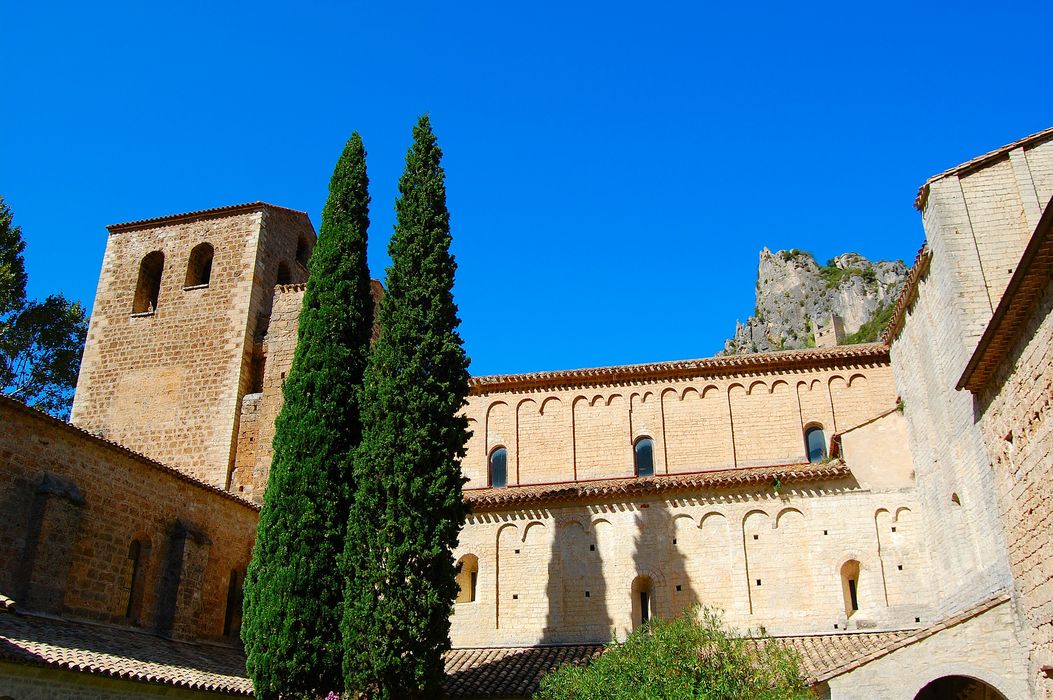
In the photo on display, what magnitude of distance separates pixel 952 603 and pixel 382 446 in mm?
11141

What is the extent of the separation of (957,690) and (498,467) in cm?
1211

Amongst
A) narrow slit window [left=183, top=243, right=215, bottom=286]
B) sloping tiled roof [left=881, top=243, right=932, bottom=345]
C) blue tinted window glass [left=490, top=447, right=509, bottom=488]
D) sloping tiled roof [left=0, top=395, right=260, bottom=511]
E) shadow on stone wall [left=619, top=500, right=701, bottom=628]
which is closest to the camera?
sloping tiled roof [left=0, top=395, right=260, bottom=511]

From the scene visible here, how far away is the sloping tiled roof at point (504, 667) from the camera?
17.8 m

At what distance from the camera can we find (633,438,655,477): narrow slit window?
23.2 meters

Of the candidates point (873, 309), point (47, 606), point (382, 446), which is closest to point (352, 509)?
point (382, 446)

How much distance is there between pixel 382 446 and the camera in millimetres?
15531

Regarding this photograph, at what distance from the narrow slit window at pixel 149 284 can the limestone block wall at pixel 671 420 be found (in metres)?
10.9

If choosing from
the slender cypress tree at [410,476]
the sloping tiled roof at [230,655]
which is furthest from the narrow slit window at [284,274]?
the sloping tiled roof at [230,655]

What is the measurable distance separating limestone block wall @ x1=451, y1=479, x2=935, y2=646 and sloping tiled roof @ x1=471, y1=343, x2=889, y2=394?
13.1 ft

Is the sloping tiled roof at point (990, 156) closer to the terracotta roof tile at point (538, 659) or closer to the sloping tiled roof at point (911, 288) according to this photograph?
the sloping tiled roof at point (911, 288)

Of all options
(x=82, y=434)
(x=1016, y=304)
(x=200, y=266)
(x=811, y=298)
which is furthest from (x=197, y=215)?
(x=811, y=298)

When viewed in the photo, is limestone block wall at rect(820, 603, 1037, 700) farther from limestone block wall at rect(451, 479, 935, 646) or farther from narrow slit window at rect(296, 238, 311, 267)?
narrow slit window at rect(296, 238, 311, 267)

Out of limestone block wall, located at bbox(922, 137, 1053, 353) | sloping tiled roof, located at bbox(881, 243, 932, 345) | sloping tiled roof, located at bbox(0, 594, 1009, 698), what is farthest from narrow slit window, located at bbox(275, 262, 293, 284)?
limestone block wall, located at bbox(922, 137, 1053, 353)

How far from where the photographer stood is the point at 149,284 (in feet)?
89.9
